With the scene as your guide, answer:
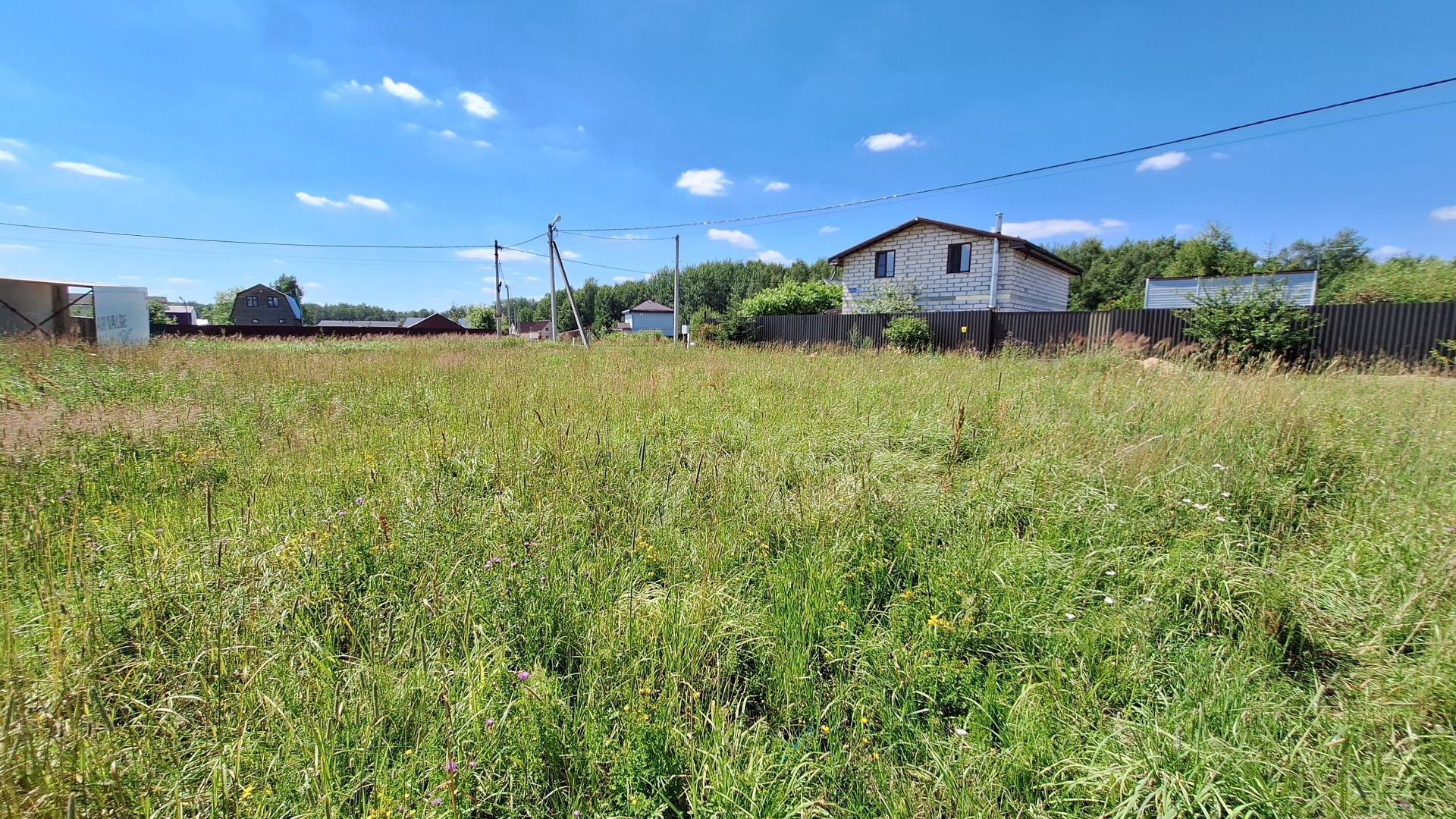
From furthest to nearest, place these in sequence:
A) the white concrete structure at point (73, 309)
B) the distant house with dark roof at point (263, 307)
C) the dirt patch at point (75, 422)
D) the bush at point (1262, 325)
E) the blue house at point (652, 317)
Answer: the blue house at point (652, 317)
the distant house with dark roof at point (263, 307)
the white concrete structure at point (73, 309)
the bush at point (1262, 325)
the dirt patch at point (75, 422)

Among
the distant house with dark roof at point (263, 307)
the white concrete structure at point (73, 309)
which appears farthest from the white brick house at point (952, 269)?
the distant house with dark roof at point (263, 307)

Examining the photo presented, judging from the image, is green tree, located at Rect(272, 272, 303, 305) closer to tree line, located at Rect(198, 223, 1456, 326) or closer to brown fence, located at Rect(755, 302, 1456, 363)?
tree line, located at Rect(198, 223, 1456, 326)

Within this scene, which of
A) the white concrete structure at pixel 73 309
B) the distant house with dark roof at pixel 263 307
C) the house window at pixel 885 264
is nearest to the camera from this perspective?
the white concrete structure at pixel 73 309

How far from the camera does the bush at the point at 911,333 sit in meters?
14.4

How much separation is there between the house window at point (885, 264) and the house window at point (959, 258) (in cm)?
222

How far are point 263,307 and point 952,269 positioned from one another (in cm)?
7214

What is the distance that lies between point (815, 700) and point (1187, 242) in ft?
160

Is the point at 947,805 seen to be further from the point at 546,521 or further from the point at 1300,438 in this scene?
the point at 1300,438

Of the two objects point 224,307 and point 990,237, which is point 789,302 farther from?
point 224,307

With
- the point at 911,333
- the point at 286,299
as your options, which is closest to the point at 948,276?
the point at 911,333

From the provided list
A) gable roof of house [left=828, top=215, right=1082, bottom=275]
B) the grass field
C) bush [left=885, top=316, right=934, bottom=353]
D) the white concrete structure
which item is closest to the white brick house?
gable roof of house [left=828, top=215, right=1082, bottom=275]

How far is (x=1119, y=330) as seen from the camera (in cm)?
1183

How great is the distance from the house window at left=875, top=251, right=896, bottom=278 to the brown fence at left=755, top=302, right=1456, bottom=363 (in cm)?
598

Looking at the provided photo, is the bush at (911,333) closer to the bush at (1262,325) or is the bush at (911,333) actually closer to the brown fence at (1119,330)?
the brown fence at (1119,330)
